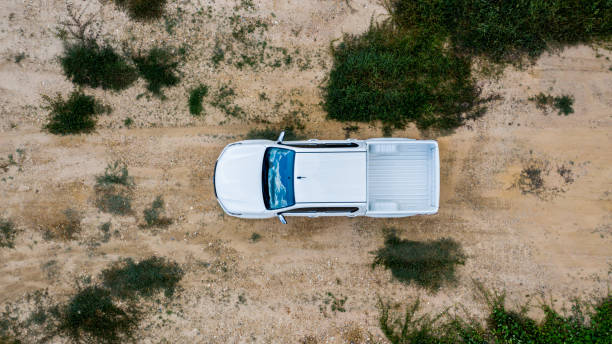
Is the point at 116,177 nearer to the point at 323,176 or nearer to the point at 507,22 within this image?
the point at 323,176

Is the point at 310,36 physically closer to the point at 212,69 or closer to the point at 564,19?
the point at 212,69

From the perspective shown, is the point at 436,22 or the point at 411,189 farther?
the point at 436,22

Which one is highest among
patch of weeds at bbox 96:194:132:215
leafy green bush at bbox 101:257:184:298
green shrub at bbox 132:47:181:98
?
green shrub at bbox 132:47:181:98

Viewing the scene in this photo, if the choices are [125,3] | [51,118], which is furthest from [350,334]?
[125,3]

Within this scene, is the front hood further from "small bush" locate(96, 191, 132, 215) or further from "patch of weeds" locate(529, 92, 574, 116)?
"patch of weeds" locate(529, 92, 574, 116)

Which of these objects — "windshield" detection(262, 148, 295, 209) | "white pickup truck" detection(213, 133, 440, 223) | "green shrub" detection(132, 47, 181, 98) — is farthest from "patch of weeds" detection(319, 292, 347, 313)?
"green shrub" detection(132, 47, 181, 98)

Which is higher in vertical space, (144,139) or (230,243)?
(144,139)

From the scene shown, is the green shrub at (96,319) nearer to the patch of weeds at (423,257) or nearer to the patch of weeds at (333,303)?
the patch of weeds at (333,303)

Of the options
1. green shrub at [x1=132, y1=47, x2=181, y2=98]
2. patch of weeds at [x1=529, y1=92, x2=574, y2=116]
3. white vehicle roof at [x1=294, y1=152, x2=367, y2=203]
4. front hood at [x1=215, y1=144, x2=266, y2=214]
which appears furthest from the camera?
green shrub at [x1=132, y1=47, x2=181, y2=98]
